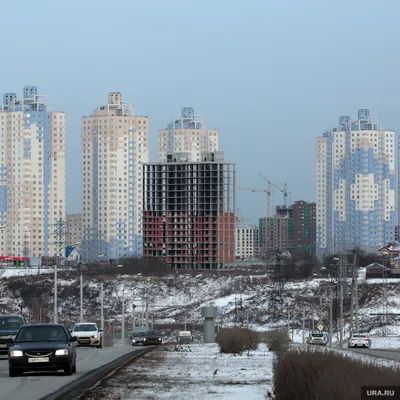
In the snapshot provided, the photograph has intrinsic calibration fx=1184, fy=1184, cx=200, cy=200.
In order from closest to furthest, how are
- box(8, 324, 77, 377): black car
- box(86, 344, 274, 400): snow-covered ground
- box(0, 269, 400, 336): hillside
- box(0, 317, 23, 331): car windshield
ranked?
box(86, 344, 274, 400): snow-covered ground
box(8, 324, 77, 377): black car
box(0, 317, 23, 331): car windshield
box(0, 269, 400, 336): hillside

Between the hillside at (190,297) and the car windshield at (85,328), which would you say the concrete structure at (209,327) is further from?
the hillside at (190,297)

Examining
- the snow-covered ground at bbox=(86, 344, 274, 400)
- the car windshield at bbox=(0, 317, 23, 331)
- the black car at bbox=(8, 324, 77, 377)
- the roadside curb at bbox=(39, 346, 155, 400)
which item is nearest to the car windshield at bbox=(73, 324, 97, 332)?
the car windshield at bbox=(0, 317, 23, 331)

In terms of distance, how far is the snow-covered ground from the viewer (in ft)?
72.8

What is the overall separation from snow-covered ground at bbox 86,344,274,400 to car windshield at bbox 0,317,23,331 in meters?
8.47

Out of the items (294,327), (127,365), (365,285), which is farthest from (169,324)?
(127,365)

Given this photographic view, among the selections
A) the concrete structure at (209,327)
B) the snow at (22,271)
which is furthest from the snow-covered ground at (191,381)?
the snow at (22,271)

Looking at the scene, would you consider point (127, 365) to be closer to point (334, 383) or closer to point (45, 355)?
point (45, 355)

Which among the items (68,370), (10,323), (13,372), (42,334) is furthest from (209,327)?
(13,372)

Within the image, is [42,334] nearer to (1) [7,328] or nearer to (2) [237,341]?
(1) [7,328]

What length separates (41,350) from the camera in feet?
91.8

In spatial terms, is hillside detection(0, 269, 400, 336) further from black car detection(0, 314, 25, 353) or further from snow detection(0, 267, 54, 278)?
black car detection(0, 314, 25, 353)

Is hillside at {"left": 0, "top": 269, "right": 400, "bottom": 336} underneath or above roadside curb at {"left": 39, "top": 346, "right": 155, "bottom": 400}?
underneath

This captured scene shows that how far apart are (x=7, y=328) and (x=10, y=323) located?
1.51 ft

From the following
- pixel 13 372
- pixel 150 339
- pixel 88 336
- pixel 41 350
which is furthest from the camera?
pixel 150 339
